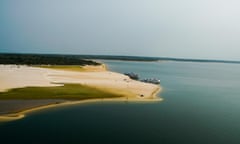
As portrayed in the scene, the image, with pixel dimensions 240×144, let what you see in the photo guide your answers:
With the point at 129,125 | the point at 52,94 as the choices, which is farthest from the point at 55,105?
the point at 129,125

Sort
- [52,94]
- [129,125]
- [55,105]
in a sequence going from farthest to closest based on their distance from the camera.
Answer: [52,94]
[55,105]
[129,125]

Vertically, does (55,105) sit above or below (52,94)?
below

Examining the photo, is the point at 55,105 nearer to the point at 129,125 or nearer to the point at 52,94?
the point at 52,94

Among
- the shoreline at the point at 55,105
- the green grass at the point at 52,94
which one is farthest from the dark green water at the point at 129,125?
the green grass at the point at 52,94

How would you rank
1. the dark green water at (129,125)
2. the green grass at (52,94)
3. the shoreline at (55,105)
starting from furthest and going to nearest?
the green grass at (52,94), the shoreline at (55,105), the dark green water at (129,125)

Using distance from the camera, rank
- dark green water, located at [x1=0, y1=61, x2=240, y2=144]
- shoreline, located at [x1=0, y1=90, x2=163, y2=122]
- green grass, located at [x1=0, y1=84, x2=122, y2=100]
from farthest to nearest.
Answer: green grass, located at [x1=0, y1=84, x2=122, y2=100] < shoreline, located at [x1=0, y1=90, x2=163, y2=122] < dark green water, located at [x1=0, y1=61, x2=240, y2=144]

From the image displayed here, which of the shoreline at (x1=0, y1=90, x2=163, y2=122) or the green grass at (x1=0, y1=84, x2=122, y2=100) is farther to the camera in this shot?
the green grass at (x1=0, y1=84, x2=122, y2=100)

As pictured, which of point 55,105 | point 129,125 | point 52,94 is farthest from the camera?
point 52,94

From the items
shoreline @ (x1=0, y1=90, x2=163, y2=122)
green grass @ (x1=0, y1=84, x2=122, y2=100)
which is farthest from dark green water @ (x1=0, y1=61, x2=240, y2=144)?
green grass @ (x1=0, y1=84, x2=122, y2=100)

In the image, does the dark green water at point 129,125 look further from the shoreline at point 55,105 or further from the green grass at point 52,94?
the green grass at point 52,94

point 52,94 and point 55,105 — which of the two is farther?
point 52,94

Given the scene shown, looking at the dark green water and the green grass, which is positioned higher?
the green grass

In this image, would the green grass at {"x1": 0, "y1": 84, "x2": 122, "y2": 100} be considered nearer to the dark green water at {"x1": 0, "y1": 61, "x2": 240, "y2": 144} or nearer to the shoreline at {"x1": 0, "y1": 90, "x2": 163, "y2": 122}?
the shoreline at {"x1": 0, "y1": 90, "x2": 163, "y2": 122}
